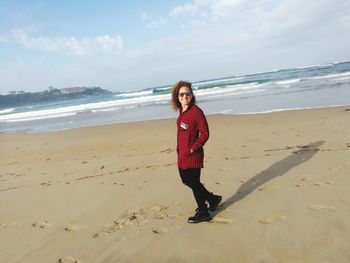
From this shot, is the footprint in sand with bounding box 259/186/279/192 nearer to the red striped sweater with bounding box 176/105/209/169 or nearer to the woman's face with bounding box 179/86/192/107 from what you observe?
the red striped sweater with bounding box 176/105/209/169

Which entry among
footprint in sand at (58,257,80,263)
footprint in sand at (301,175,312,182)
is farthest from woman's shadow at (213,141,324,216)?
footprint in sand at (58,257,80,263)

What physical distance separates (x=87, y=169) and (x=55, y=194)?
5.92ft

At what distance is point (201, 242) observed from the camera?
3740 millimetres

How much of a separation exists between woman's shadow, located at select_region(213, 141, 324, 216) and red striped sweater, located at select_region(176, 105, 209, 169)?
78cm

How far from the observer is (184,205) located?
4.90 metres

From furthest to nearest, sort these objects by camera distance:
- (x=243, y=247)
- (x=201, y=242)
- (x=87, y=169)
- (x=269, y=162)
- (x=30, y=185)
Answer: (x=87, y=169) < (x=30, y=185) < (x=269, y=162) < (x=201, y=242) < (x=243, y=247)

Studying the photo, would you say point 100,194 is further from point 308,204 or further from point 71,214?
point 308,204

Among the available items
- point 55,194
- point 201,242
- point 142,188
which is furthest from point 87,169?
point 201,242

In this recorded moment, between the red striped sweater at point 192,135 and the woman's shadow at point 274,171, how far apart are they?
78 centimetres

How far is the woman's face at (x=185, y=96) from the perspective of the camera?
13.9 feet

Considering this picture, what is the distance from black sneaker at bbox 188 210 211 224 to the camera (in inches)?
166

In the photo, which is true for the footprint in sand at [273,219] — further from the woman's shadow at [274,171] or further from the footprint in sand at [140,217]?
the footprint in sand at [140,217]

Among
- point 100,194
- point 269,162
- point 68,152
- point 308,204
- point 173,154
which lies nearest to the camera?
point 308,204

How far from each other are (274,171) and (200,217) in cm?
220
